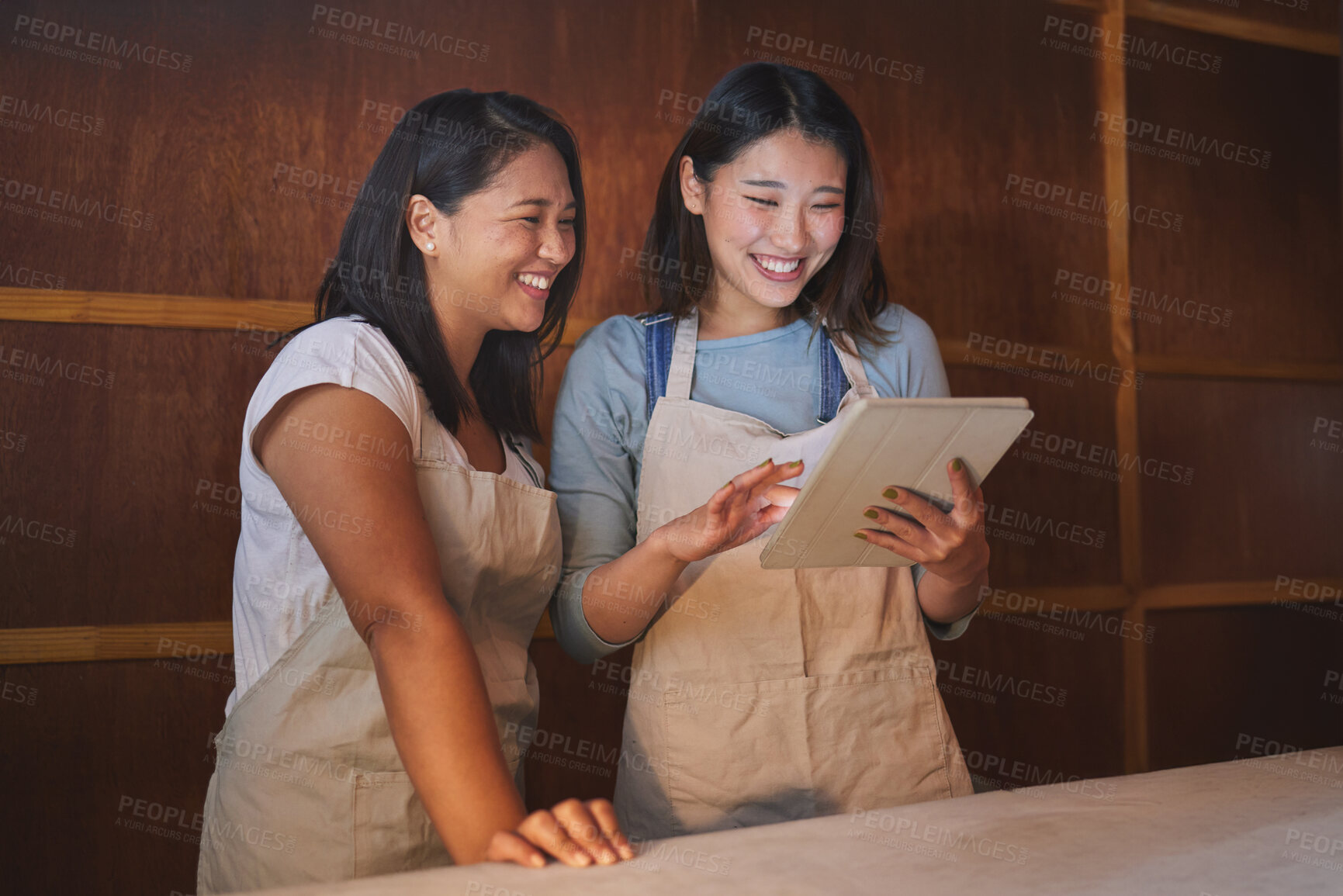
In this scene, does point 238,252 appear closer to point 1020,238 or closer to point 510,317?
point 510,317

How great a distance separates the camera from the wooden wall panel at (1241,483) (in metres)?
2.82

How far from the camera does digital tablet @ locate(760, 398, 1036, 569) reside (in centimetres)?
110

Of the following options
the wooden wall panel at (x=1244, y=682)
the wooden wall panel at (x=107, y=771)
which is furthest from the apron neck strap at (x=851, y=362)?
the wooden wall panel at (x=1244, y=682)

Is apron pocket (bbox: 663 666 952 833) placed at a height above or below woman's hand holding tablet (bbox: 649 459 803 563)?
below

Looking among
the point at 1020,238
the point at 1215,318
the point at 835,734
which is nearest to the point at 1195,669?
the point at 1215,318

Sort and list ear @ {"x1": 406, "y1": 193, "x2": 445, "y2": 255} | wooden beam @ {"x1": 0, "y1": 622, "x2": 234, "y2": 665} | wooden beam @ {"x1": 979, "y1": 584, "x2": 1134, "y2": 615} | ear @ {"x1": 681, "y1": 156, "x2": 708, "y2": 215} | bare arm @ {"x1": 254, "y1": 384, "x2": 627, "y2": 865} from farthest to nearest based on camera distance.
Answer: wooden beam @ {"x1": 979, "y1": 584, "x2": 1134, "y2": 615} → wooden beam @ {"x1": 0, "y1": 622, "x2": 234, "y2": 665} → ear @ {"x1": 681, "y1": 156, "x2": 708, "y2": 215} → ear @ {"x1": 406, "y1": 193, "x2": 445, "y2": 255} → bare arm @ {"x1": 254, "y1": 384, "x2": 627, "y2": 865}

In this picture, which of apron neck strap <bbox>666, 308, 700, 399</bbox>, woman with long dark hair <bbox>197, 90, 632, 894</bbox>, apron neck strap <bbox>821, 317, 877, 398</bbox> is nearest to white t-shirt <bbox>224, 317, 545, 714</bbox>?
woman with long dark hair <bbox>197, 90, 632, 894</bbox>

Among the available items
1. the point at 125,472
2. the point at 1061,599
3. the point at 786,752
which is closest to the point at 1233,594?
the point at 1061,599

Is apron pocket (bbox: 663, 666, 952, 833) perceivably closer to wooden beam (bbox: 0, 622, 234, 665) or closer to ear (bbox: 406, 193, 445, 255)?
ear (bbox: 406, 193, 445, 255)

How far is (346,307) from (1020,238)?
1978 millimetres

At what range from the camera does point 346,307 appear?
1.33 metres

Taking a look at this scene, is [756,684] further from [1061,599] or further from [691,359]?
[1061,599]

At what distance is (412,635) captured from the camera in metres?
1.01

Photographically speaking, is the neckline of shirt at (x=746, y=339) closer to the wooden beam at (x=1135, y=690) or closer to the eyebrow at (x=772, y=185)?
the eyebrow at (x=772, y=185)
